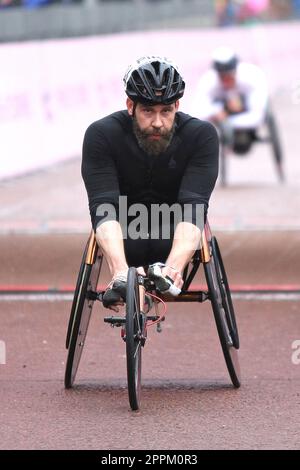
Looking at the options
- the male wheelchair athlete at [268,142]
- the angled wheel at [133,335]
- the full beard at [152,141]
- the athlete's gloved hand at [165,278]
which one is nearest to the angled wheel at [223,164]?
the male wheelchair athlete at [268,142]

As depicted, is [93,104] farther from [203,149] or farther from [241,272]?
[203,149]

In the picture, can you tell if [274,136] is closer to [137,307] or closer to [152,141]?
[152,141]

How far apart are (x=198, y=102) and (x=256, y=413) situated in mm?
9521

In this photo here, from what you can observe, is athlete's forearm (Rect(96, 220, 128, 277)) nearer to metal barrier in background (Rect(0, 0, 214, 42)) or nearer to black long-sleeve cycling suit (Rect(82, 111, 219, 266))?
black long-sleeve cycling suit (Rect(82, 111, 219, 266))

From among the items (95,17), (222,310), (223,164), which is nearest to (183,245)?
(222,310)

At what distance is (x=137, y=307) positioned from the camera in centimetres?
589

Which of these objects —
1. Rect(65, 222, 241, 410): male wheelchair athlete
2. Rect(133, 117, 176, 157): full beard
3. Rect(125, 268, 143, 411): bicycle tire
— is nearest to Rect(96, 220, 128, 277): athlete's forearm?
Rect(65, 222, 241, 410): male wheelchair athlete

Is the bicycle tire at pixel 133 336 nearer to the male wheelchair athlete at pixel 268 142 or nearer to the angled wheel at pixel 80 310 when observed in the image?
the angled wheel at pixel 80 310

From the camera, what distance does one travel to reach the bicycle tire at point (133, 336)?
569cm

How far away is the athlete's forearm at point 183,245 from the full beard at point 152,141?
380 millimetres

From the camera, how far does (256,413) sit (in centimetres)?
596

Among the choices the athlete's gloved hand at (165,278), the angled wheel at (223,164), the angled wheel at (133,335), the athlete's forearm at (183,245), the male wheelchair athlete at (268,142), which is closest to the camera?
the angled wheel at (133,335)

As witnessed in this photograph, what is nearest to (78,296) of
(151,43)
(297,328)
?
(297,328)

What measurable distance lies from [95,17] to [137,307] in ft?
43.2
